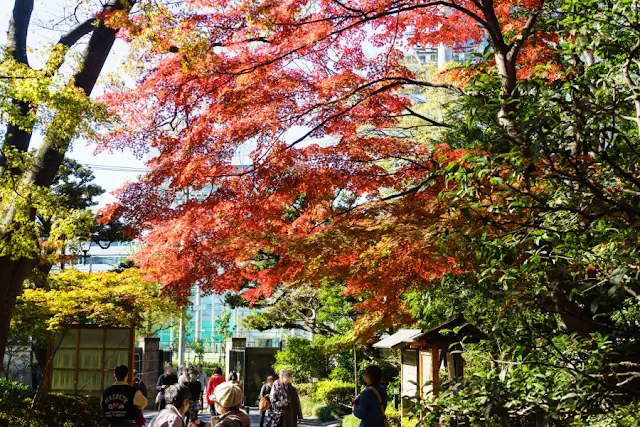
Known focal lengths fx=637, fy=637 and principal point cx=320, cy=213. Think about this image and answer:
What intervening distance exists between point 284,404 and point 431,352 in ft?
7.50

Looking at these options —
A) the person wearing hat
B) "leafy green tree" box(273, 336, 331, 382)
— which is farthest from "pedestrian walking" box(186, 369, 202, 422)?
"leafy green tree" box(273, 336, 331, 382)

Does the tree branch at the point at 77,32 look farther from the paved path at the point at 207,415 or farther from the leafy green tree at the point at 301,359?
the leafy green tree at the point at 301,359

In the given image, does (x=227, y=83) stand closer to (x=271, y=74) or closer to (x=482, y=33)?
(x=271, y=74)

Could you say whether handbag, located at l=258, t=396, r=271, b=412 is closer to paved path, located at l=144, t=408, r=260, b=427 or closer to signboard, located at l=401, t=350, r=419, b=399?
signboard, located at l=401, t=350, r=419, b=399

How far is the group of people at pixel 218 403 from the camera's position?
4.83 metres

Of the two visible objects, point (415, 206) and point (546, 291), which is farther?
point (415, 206)

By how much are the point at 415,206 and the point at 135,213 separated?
4063 millimetres

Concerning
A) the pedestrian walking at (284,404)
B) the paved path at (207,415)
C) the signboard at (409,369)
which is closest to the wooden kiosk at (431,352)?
the signboard at (409,369)

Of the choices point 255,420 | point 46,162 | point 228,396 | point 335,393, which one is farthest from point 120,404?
point 335,393

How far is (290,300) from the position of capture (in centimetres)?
2053

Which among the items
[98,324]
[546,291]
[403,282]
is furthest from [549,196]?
[98,324]

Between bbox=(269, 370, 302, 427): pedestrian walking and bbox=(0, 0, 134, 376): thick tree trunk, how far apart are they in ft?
12.5

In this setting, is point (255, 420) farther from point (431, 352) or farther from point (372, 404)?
point (372, 404)

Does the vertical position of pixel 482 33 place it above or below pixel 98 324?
above
